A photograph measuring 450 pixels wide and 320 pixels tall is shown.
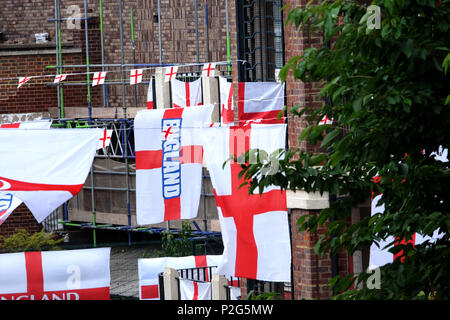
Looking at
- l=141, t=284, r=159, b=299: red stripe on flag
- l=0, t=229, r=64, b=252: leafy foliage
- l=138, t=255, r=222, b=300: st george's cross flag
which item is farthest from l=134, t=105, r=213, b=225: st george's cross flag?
l=0, t=229, r=64, b=252: leafy foliage

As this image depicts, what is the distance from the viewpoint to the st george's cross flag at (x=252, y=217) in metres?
10.5

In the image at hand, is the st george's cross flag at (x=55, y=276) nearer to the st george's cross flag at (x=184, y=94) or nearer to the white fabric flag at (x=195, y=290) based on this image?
the white fabric flag at (x=195, y=290)

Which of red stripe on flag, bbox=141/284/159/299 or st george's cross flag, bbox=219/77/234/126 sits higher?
st george's cross flag, bbox=219/77/234/126

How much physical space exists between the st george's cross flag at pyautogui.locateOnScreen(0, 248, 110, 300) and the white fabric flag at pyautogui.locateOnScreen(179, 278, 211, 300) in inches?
47.7

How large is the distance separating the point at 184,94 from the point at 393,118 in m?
14.2

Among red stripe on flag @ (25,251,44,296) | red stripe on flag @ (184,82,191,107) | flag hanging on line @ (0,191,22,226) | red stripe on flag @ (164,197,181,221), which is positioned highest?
red stripe on flag @ (184,82,191,107)

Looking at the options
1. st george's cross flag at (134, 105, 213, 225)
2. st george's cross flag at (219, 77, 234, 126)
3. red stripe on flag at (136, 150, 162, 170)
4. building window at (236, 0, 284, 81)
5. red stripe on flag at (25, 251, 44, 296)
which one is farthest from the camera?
red stripe on flag at (136, 150, 162, 170)

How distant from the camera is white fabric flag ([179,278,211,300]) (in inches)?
555

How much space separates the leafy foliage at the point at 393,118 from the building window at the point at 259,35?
6.17m

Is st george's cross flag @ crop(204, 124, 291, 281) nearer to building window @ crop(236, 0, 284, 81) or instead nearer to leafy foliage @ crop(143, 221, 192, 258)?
building window @ crop(236, 0, 284, 81)

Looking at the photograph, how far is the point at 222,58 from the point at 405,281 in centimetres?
1840

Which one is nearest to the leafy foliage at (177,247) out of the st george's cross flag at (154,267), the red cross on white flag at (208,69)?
the red cross on white flag at (208,69)

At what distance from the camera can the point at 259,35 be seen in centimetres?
1248
